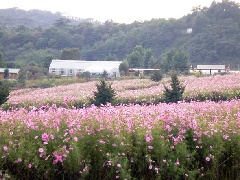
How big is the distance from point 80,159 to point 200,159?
81.7 inches

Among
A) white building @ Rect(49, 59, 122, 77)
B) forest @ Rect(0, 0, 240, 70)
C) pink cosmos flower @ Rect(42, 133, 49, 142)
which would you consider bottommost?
pink cosmos flower @ Rect(42, 133, 49, 142)

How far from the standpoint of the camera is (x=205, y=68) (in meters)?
53.9

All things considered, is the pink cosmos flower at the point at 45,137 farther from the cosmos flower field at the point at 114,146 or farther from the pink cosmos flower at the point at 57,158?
the pink cosmos flower at the point at 57,158

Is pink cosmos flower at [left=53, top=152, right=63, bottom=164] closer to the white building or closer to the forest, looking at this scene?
the white building

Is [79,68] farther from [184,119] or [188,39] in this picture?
[184,119]

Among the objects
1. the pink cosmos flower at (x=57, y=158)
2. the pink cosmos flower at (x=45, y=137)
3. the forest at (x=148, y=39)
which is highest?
the forest at (x=148, y=39)

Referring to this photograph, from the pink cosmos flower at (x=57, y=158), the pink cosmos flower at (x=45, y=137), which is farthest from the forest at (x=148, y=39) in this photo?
the pink cosmos flower at (x=57, y=158)

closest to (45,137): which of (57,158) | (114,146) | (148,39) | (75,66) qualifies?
(57,158)

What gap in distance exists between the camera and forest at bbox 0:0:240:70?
238 feet

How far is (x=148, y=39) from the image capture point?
293 ft

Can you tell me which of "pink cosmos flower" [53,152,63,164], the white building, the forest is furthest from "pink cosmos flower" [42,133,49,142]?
the forest

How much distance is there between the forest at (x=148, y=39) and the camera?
238 ft

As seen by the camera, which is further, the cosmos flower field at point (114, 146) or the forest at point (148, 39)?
the forest at point (148, 39)

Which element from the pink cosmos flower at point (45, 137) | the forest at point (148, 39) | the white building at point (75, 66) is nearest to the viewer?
the pink cosmos flower at point (45, 137)
